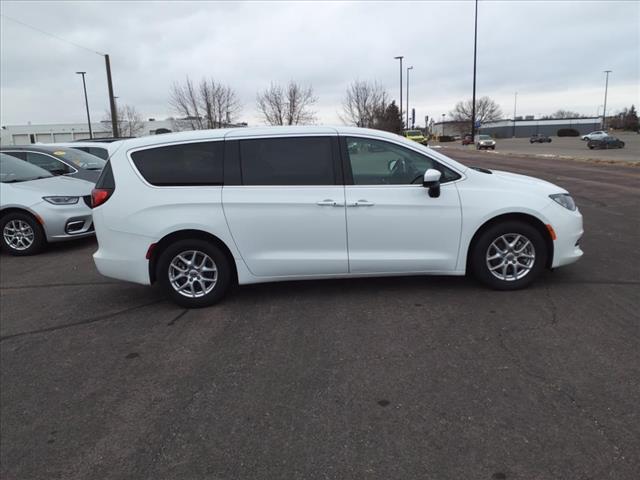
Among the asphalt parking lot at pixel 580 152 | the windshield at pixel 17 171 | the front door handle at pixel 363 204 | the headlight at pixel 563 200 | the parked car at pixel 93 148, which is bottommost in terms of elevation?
the asphalt parking lot at pixel 580 152

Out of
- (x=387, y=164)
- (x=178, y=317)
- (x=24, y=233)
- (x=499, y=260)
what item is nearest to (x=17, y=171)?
(x=24, y=233)

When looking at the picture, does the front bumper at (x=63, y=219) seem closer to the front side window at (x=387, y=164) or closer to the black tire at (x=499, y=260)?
the front side window at (x=387, y=164)

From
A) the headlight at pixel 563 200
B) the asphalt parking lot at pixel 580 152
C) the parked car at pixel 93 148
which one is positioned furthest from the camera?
the asphalt parking lot at pixel 580 152

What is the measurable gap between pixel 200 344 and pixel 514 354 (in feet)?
8.11

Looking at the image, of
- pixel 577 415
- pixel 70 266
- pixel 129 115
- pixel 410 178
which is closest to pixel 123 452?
pixel 577 415

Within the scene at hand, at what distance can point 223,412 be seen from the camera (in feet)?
10.3

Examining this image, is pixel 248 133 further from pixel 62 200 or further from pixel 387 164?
pixel 62 200

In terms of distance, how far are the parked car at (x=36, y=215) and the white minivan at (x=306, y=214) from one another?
355 cm

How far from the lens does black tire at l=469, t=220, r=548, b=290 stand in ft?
16.3

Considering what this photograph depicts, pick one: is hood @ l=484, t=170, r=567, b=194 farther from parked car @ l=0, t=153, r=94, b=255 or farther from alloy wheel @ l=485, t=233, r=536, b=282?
parked car @ l=0, t=153, r=94, b=255

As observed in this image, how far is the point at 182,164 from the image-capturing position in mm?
4984

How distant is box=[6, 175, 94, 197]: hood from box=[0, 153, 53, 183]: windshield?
0.17 meters

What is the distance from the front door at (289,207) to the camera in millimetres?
4867

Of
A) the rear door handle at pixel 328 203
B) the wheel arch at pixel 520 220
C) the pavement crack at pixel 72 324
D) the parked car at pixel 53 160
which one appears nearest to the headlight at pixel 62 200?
the parked car at pixel 53 160
